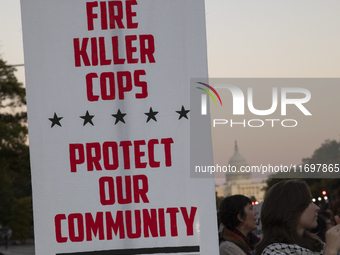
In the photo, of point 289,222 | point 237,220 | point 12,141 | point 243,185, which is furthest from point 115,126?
point 243,185

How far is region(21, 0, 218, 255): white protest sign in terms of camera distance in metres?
3.52

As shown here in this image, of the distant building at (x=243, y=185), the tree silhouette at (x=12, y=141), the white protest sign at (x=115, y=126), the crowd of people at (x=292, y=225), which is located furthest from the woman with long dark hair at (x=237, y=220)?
the distant building at (x=243, y=185)

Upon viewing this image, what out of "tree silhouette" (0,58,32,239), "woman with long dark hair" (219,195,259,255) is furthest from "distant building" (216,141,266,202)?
"woman with long dark hair" (219,195,259,255)

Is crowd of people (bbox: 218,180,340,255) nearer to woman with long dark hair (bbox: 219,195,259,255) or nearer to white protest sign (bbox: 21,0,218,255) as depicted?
white protest sign (bbox: 21,0,218,255)

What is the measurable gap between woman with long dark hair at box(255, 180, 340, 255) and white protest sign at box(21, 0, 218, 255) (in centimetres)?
45

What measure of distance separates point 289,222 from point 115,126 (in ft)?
4.80

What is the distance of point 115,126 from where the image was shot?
363 centimetres

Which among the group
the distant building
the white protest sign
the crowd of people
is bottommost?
the distant building

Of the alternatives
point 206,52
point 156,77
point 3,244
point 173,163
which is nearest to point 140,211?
point 173,163

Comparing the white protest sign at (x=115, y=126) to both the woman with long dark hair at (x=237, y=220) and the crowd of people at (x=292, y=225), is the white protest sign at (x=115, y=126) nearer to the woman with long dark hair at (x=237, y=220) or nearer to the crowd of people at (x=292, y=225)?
the crowd of people at (x=292, y=225)

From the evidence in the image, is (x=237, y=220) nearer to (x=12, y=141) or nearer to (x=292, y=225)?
(x=292, y=225)

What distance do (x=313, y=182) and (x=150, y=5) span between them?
255 ft

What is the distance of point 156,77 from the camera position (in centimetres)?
363

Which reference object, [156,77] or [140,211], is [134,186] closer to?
[140,211]
